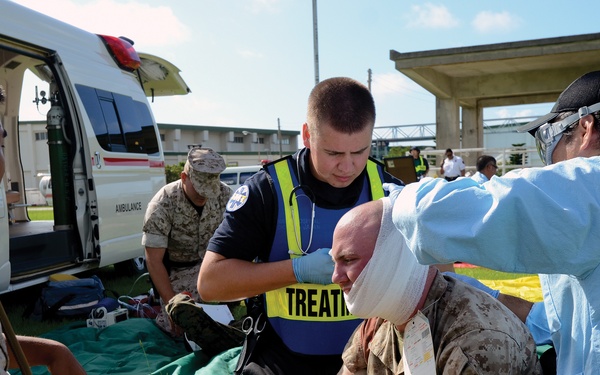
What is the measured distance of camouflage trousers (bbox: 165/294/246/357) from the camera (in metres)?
3.93

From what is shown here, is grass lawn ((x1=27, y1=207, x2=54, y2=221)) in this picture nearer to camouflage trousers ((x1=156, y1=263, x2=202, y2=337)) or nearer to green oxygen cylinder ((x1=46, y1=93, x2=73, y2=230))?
green oxygen cylinder ((x1=46, y1=93, x2=73, y2=230))

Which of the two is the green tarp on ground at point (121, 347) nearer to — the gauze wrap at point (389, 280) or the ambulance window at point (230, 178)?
A: the gauze wrap at point (389, 280)

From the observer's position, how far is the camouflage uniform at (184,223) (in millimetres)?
4797

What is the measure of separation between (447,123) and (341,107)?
16.0 metres

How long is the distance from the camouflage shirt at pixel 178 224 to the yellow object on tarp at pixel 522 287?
2700 mm

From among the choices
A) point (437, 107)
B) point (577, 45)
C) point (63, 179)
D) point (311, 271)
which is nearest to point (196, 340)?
point (311, 271)

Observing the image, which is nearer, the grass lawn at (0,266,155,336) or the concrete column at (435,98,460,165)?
the grass lawn at (0,266,155,336)

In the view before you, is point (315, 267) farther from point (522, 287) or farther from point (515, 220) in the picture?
point (522, 287)

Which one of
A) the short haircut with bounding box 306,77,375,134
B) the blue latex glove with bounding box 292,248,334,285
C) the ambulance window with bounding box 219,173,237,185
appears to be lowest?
the ambulance window with bounding box 219,173,237,185

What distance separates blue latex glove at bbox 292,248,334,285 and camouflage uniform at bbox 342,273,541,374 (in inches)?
18.7

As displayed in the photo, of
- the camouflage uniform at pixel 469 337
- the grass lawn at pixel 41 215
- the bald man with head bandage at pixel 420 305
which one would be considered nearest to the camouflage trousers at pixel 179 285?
the camouflage uniform at pixel 469 337

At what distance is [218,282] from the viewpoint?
7.77ft

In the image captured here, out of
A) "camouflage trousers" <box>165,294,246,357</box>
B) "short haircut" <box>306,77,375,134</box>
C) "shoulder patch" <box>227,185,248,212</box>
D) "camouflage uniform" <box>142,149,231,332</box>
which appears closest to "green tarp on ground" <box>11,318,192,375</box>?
"camouflage uniform" <box>142,149,231,332</box>

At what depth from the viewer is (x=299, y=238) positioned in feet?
7.94
